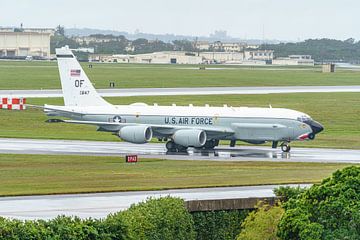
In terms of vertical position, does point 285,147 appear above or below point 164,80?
above

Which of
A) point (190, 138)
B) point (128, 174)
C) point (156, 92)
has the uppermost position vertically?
point (128, 174)

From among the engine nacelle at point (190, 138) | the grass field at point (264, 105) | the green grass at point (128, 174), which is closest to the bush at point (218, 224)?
the green grass at point (128, 174)

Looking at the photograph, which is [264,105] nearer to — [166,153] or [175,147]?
[175,147]

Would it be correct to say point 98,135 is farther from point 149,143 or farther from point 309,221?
point 309,221

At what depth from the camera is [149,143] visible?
75.9m

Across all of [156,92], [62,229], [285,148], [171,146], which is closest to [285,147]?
[285,148]

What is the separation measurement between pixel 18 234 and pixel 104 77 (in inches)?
5392

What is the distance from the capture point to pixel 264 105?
346ft

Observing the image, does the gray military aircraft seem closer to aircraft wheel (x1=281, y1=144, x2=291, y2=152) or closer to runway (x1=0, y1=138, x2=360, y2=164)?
aircraft wheel (x1=281, y1=144, x2=291, y2=152)

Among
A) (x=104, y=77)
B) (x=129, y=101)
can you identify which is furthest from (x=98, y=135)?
(x=104, y=77)

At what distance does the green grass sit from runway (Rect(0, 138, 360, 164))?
3155mm

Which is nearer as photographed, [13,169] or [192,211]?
[192,211]

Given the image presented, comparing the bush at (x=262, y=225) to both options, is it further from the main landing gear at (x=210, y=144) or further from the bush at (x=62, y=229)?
the main landing gear at (x=210, y=144)

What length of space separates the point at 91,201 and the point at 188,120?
32163 mm
